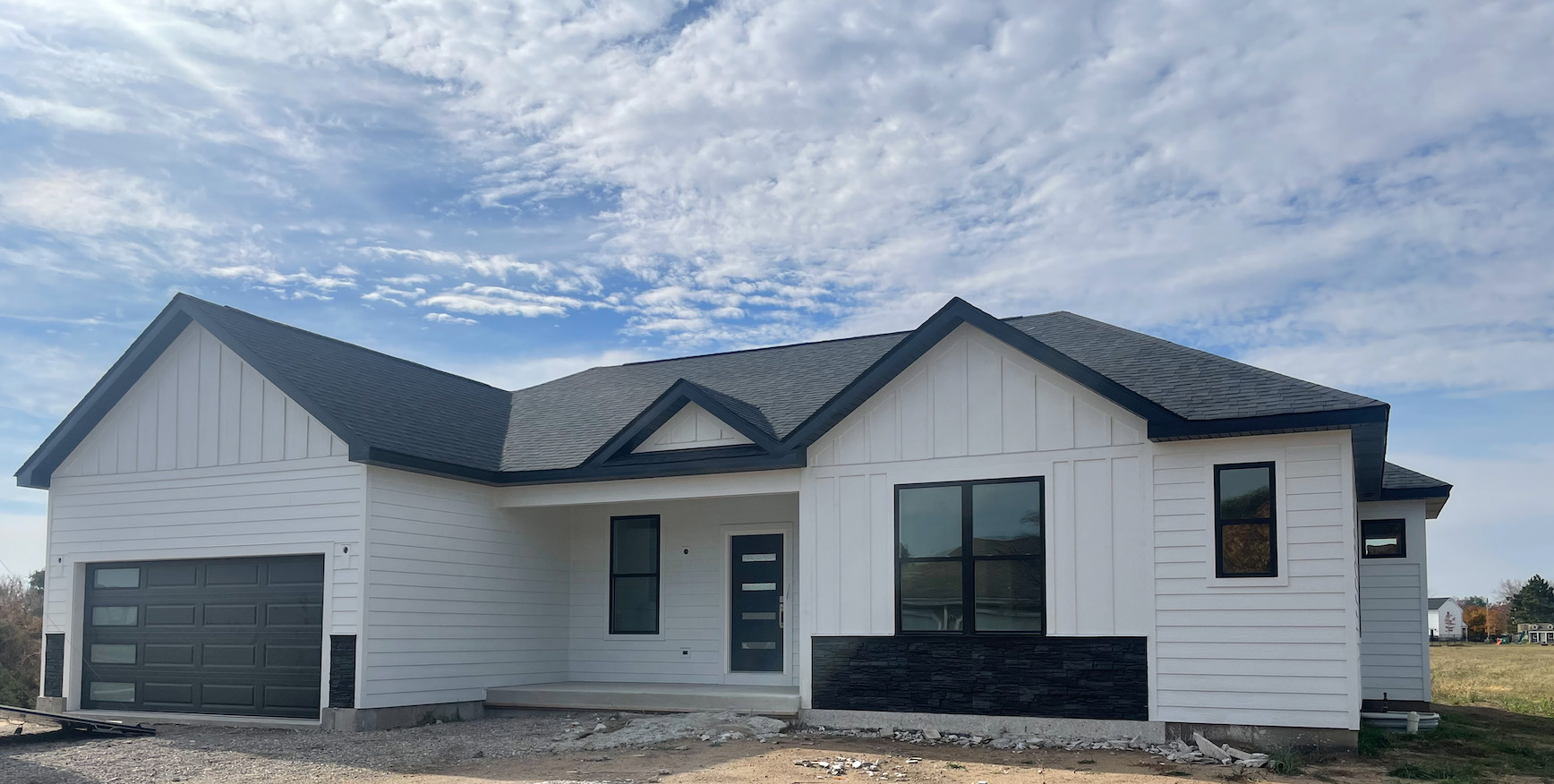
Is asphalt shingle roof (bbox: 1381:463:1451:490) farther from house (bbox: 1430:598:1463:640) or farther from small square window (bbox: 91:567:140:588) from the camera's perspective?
house (bbox: 1430:598:1463:640)

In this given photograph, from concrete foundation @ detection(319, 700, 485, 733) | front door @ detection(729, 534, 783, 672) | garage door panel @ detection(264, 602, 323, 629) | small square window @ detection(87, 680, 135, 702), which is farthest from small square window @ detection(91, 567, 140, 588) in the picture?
front door @ detection(729, 534, 783, 672)

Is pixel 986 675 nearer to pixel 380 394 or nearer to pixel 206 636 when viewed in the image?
pixel 380 394

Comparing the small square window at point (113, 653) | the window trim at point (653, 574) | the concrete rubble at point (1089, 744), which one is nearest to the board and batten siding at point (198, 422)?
the small square window at point (113, 653)

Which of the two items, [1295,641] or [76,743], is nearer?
[1295,641]

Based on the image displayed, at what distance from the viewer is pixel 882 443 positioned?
13766 millimetres

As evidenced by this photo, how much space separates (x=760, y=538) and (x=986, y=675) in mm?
4725

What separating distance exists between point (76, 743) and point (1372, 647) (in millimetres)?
16626

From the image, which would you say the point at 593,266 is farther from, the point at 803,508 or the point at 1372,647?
the point at 1372,647

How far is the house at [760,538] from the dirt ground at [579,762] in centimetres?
86

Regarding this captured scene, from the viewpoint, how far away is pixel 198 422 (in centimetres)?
1575

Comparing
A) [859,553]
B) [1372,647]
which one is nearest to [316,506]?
[859,553]

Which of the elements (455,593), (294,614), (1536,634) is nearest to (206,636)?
(294,614)

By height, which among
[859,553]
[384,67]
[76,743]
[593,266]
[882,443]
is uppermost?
[384,67]

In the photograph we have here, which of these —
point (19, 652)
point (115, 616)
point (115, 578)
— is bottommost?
point (19, 652)
